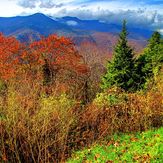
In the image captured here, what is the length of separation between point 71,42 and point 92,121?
3334cm

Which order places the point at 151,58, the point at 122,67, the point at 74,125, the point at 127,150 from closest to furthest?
the point at 127,150 < the point at 74,125 < the point at 122,67 < the point at 151,58

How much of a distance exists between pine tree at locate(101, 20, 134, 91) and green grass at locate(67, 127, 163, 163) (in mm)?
20955

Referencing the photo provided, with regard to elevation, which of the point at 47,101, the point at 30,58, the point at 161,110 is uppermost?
the point at 47,101

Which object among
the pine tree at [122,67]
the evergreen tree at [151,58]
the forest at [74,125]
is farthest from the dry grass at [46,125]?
the evergreen tree at [151,58]

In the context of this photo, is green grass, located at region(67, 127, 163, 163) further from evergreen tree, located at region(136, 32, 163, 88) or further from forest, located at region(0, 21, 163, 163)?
evergreen tree, located at region(136, 32, 163, 88)

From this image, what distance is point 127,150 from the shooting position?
40.8 ft

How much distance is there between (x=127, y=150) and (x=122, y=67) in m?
24.5

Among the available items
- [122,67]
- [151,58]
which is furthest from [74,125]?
[151,58]

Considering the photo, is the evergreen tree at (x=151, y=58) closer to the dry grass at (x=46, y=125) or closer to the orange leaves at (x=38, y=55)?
the orange leaves at (x=38, y=55)

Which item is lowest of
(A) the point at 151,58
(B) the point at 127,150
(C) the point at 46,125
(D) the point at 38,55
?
(D) the point at 38,55

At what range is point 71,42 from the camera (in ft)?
158

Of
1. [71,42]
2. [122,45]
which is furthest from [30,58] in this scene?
[122,45]

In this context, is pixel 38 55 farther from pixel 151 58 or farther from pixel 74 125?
pixel 74 125

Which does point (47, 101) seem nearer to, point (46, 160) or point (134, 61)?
point (46, 160)
